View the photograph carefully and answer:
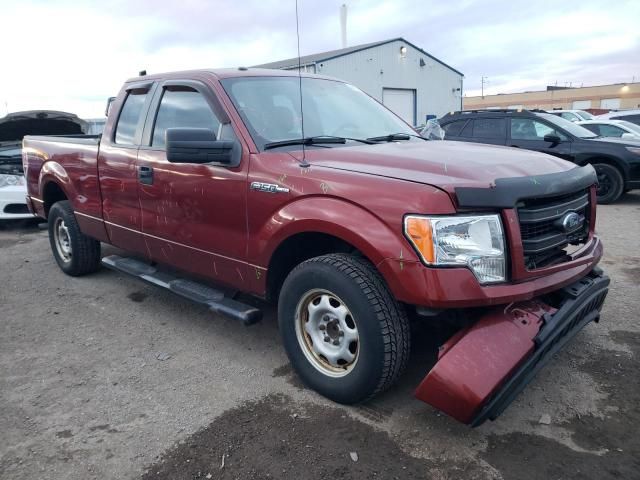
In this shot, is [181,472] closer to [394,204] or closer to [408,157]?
[394,204]

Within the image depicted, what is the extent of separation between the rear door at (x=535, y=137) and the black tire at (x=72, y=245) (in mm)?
7528

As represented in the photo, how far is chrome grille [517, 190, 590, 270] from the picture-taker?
2.62 m

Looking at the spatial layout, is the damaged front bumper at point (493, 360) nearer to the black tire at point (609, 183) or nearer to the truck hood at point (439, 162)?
the truck hood at point (439, 162)

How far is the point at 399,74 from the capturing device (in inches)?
1054

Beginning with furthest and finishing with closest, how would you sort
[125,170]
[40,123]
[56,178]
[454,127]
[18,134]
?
[454,127], [18,134], [40,123], [56,178], [125,170]

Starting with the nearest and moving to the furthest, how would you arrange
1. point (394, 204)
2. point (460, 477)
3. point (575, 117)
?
point (460, 477) → point (394, 204) → point (575, 117)

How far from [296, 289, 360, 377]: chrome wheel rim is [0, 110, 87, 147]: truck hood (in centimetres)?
692

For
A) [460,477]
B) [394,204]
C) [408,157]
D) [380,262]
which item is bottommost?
[460,477]

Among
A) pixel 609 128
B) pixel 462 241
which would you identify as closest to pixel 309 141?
pixel 462 241

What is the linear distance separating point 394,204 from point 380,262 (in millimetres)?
299

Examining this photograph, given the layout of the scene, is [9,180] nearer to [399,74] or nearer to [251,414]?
[251,414]

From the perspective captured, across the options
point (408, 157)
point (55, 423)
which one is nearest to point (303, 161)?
point (408, 157)

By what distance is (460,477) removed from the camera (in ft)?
7.89

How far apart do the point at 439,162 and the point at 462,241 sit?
584 mm
